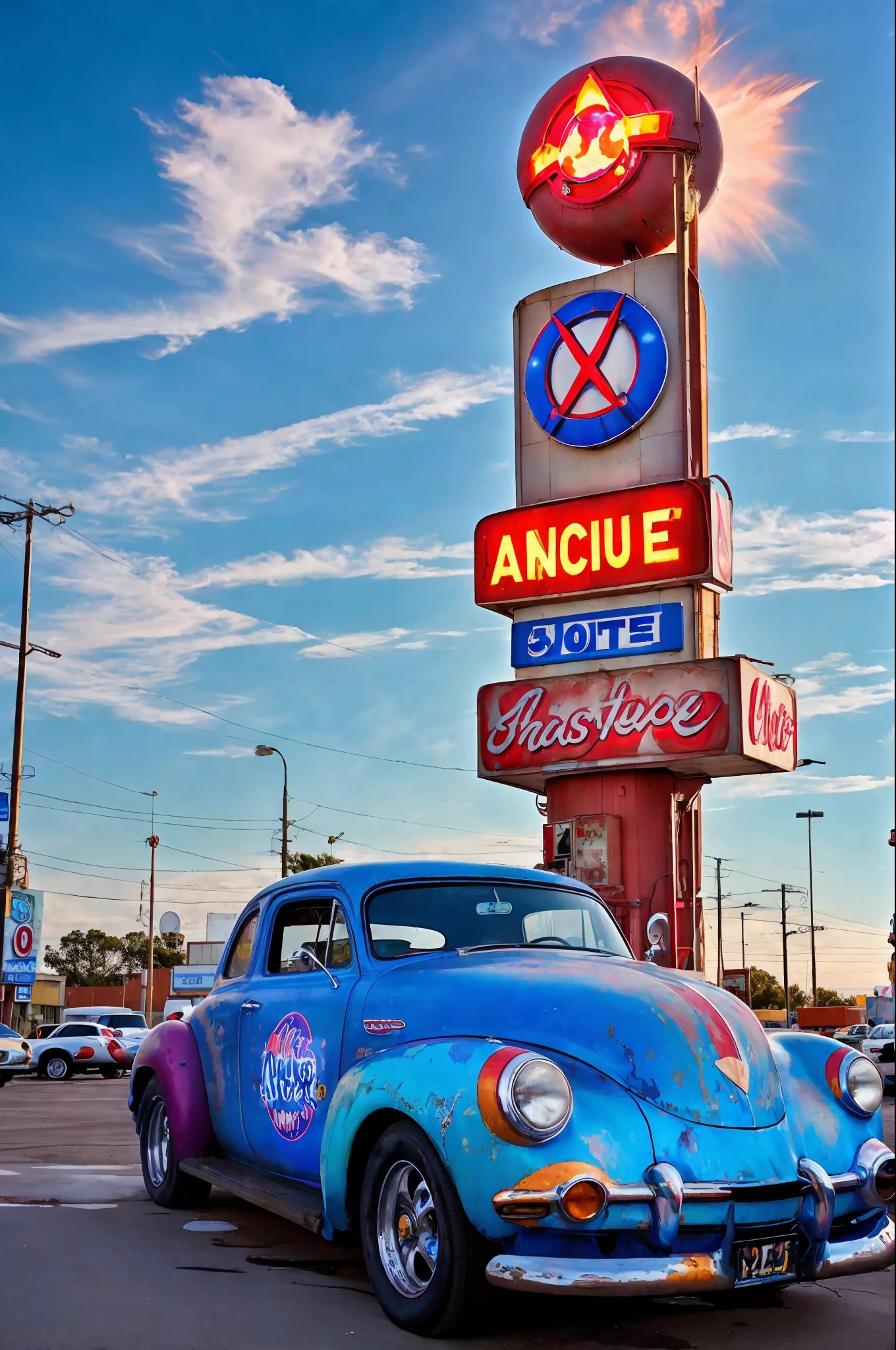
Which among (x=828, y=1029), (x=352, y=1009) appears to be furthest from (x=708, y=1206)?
(x=828, y=1029)

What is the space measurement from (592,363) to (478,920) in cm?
2250

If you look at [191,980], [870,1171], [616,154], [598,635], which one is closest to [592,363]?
[616,154]

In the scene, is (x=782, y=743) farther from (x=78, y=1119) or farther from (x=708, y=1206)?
(x=708, y=1206)

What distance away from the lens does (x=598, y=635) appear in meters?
26.3

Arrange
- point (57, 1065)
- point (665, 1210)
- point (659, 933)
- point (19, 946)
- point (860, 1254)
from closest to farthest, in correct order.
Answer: point (665, 1210)
point (860, 1254)
point (659, 933)
point (57, 1065)
point (19, 946)

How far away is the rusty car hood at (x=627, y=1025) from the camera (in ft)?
16.4

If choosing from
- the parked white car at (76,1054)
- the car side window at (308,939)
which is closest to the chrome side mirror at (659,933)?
the parked white car at (76,1054)

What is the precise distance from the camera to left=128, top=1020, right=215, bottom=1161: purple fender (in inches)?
297

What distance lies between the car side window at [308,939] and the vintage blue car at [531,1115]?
0.9 inches

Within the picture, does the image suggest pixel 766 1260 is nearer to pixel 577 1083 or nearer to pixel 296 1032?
pixel 577 1083

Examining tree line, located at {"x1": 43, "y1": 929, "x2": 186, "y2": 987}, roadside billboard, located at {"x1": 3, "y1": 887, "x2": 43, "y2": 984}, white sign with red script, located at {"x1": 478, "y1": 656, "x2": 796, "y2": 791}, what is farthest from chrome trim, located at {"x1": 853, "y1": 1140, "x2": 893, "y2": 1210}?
tree line, located at {"x1": 43, "y1": 929, "x2": 186, "y2": 987}

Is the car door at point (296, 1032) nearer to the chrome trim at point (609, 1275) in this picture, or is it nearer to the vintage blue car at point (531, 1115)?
the vintage blue car at point (531, 1115)

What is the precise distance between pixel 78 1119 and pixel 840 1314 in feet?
43.1

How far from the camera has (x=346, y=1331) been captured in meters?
5.11
